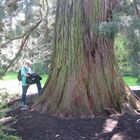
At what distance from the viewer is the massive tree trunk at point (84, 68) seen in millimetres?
9598

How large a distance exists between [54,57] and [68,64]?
Answer: 582mm

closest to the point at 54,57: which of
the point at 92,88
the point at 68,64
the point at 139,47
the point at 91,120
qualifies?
the point at 68,64

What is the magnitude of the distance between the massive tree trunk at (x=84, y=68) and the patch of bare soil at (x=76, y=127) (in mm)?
491

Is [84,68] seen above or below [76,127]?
A: above

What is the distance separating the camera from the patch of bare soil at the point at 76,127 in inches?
319

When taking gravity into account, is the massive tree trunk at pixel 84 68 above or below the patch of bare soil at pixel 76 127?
above

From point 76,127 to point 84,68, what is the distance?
1.67 meters

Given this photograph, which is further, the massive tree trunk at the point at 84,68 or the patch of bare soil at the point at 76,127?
the massive tree trunk at the point at 84,68

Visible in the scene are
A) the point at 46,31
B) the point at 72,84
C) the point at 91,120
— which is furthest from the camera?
the point at 46,31

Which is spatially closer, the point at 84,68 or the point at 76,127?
the point at 76,127

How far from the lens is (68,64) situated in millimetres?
9781

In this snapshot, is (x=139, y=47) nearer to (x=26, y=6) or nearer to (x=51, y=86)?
(x=51, y=86)

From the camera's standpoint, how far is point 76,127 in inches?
337

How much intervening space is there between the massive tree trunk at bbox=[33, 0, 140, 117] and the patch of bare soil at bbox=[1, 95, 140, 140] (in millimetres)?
491
